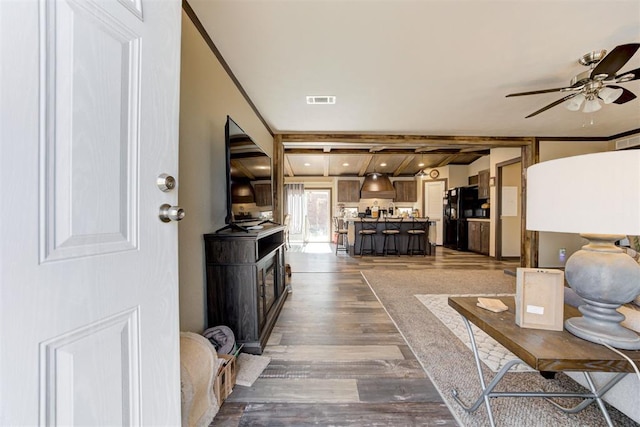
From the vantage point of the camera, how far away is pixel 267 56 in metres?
2.21

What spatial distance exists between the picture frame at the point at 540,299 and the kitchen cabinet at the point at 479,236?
602 centimetres

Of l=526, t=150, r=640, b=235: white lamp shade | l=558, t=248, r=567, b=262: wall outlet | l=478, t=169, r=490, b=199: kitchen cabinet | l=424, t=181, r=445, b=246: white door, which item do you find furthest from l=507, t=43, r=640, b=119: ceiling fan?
l=424, t=181, r=445, b=246: white door

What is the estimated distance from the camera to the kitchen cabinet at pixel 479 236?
629 centimetres

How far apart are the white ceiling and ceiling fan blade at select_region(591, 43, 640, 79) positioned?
0.22 meters

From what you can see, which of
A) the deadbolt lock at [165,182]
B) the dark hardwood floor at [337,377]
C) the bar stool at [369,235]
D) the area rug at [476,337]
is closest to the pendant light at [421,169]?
the bar stool at [369,235]

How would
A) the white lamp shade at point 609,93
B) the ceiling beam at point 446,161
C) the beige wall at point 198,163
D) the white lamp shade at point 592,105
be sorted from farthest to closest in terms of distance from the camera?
the ceiling beam at point 446,161 → the white lamp shade at point 592,105 → the white lamp shade at point 609,93 → the beige wall at point 198,163

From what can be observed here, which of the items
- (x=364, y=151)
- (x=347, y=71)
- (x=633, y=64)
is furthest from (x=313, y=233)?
(x=633, y=64)

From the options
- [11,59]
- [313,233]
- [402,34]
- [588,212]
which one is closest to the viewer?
[11,59]

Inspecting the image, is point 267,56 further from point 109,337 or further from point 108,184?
point 109,337

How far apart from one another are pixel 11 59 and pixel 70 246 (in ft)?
1.14

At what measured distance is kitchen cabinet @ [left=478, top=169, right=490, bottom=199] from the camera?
21.0ft

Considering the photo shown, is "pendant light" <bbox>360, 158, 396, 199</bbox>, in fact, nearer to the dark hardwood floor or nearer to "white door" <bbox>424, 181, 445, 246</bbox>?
"white door" <bbox>424, 181, 445, 246</bbox>

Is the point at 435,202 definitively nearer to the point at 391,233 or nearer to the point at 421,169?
the point at 421,169

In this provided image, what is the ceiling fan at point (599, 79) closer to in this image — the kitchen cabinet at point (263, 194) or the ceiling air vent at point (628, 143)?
the ceiling air vent at point (628, 143)
